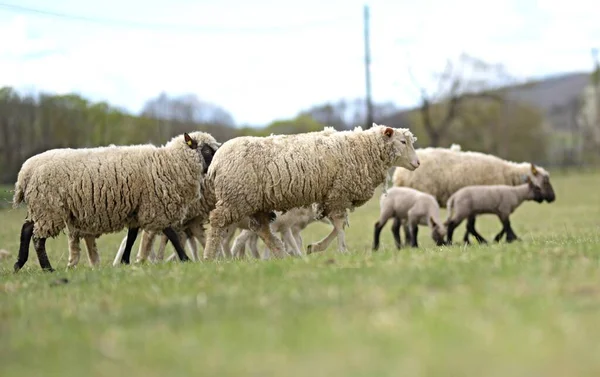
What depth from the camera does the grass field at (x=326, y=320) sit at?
438 centimetres

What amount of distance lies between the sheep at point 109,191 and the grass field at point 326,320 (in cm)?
310

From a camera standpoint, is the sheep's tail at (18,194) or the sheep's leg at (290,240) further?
the sheep's leg at (290,240)

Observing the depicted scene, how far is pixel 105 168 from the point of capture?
12.0m

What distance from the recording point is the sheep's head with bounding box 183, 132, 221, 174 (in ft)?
43.1

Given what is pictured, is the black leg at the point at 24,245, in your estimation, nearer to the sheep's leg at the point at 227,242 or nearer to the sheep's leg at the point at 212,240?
the sheep's leg at the point at 212,240

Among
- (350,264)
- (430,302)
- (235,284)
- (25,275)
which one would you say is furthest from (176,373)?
(25,275)

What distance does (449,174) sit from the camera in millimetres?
17672

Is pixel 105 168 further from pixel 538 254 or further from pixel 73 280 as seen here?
pixel 538 254

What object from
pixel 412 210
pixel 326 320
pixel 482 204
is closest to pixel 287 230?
pixel 412 210

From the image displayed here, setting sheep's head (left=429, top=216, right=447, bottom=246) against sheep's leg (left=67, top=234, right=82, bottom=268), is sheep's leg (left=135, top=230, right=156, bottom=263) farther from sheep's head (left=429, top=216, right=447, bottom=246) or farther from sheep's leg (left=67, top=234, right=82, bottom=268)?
sheep's head (left=429, top=216, right=447, bottom=246)

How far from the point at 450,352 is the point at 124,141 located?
2053 inches

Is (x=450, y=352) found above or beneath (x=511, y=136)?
above

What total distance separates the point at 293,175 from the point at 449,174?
6530 mm

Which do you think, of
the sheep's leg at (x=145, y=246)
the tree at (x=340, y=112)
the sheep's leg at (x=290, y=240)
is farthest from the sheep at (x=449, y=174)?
the tree at (x=340, y=112)
